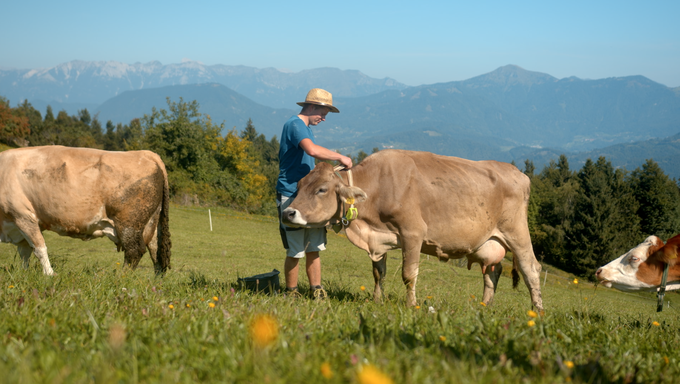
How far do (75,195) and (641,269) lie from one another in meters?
7.60

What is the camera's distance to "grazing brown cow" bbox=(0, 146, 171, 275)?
21.5 feet

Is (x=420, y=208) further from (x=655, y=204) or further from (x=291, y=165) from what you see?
(x=655, y=204)

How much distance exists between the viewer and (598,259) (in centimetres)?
6078

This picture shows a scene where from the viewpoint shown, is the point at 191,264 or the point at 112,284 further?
the point at 191,264

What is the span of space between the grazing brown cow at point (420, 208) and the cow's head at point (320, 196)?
1cm

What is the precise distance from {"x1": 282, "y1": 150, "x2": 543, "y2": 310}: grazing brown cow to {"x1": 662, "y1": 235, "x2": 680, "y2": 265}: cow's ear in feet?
5.59

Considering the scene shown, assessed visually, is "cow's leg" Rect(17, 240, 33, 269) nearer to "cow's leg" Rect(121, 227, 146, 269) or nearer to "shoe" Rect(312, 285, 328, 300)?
"cow's leg" Rect(121, 227, 146, 269)

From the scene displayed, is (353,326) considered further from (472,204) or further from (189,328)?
(472,204)

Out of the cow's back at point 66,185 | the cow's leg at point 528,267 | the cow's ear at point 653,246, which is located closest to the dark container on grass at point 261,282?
the cow's back at point 66,185

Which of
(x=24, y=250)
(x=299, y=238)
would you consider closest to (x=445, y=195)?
(x=299, y=238)

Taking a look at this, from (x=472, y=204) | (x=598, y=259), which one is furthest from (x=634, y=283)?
(x=598, y=259)

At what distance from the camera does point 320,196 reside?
555 cm

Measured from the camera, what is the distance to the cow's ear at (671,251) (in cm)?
535

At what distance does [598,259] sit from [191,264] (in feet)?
203
